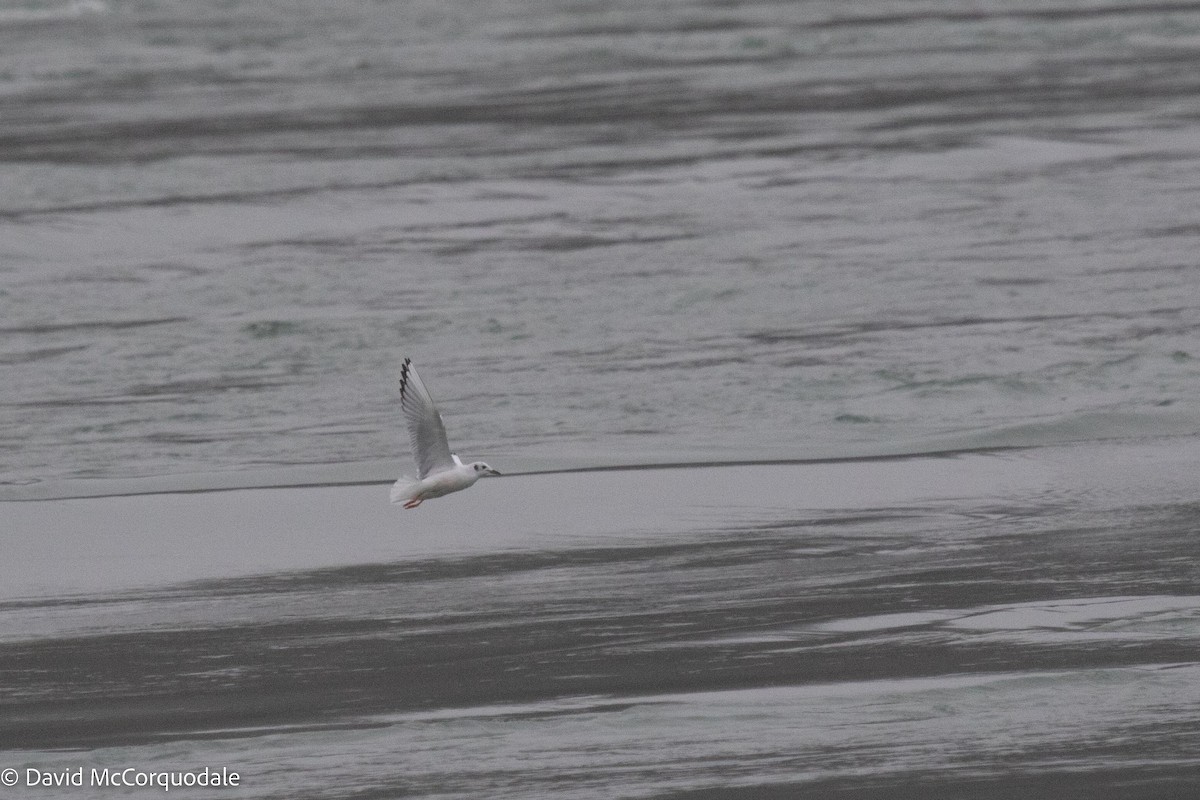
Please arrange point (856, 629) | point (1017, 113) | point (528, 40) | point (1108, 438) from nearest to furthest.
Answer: point (856, 629)
point (1108, 438)
point (1017, 113)
point (528, 40)

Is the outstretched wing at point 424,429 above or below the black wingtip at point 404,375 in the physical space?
below

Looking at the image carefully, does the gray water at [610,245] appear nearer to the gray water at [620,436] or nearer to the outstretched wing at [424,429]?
the gray water at [620,436]

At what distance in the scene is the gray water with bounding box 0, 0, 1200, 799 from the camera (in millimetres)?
6820

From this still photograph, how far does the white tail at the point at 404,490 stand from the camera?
26.4ft

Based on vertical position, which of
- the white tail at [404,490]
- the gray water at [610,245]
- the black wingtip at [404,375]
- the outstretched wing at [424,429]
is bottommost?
the white tail at [404,490]

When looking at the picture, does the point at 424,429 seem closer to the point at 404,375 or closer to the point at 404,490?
the point at 404,490

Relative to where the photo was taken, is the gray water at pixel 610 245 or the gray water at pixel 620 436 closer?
the gray water at pixel 620 436

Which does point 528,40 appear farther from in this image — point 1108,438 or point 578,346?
point 1108,438

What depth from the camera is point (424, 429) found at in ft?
26.4

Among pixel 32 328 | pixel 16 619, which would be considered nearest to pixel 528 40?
pixel 32 328

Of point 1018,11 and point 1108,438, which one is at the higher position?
point 1018,11

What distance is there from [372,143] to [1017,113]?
5.40 meters

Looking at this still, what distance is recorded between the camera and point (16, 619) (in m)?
8.03

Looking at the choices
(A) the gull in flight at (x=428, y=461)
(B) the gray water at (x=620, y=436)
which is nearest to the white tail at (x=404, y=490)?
(A) the gull in flight at (x=428, y=461)
